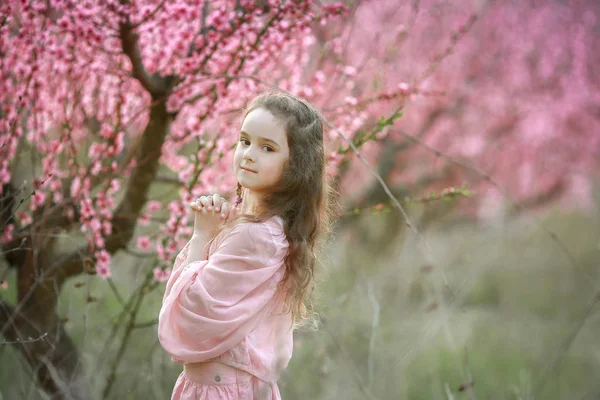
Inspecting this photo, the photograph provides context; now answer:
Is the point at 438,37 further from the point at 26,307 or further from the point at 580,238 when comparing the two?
the point at 26,307

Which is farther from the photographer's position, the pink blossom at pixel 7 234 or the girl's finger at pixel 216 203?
the pink blossom at pixel 7 234

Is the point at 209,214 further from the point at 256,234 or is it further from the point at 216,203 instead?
the point at 256,234

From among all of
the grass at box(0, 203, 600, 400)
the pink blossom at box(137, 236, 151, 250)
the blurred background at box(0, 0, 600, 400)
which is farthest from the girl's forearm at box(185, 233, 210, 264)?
the pink blossom at box(137, 236, 151, 250)

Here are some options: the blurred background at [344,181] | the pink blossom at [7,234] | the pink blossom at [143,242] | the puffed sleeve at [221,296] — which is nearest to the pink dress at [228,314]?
the puffed sleeve at [221,296]

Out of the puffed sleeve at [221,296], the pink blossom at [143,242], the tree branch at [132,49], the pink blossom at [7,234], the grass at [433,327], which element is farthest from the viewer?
the grass at [433,327]

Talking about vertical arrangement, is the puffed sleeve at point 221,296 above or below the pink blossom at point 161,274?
above

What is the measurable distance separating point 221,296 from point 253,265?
9cm

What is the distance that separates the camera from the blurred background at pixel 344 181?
2266 mm

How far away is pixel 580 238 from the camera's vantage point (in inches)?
226

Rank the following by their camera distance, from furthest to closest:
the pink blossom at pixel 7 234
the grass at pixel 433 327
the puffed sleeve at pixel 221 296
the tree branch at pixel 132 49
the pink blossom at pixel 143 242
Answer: the grass at pixel 433 327 < the pink blossom at pixel 143 242 < the tree branch at pixel 132 49 < the pink blossom at pixel 7 234 < the puffed sleeve at pixel 221 296

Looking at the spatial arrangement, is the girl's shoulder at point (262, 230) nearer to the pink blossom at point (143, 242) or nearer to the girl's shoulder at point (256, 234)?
the girl's shoulder at point (256, 234)

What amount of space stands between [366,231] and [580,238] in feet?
6.71

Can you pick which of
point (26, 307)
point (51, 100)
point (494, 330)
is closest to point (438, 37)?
point (494, 330)

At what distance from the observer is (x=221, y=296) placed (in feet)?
4.28
